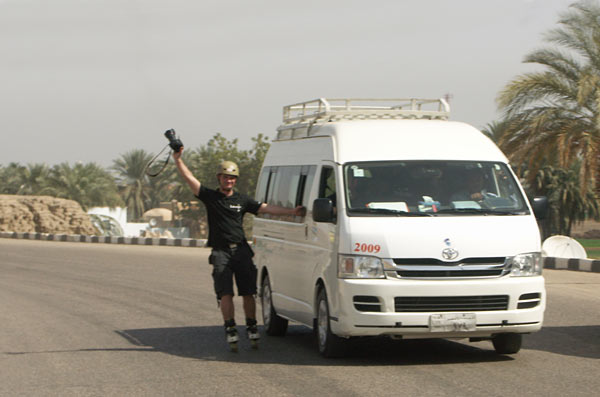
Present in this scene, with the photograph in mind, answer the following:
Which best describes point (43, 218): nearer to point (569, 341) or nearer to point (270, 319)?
point (270, 319)

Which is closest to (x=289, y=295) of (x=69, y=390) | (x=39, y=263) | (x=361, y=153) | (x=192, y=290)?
(x=361, y=153)

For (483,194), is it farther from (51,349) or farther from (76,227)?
(76,227)

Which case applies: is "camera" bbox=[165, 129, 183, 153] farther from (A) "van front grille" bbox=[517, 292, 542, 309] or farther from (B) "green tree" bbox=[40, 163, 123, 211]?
(B) "green tree" bbox=[40, 163, 123, 211]

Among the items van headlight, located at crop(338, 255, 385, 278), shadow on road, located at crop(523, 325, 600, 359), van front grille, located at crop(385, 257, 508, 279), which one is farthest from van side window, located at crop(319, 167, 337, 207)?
shadow on road, located at crop(523, 325, 600, 359)

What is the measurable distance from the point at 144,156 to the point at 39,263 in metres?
61.7

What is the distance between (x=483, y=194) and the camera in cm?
999

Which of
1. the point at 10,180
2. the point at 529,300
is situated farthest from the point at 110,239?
the point at 10,180

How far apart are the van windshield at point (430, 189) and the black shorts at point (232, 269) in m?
1.41

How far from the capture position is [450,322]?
907 centimetres

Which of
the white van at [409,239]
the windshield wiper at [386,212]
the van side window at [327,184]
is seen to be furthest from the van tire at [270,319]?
the windshield wiper at [386,212]

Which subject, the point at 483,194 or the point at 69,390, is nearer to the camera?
the point at 69,390

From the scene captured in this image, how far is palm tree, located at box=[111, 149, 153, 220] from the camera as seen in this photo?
88125 mm

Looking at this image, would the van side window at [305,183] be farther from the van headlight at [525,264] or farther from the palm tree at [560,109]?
the palm tree at [560,109]

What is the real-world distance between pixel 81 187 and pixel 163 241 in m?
36.9
